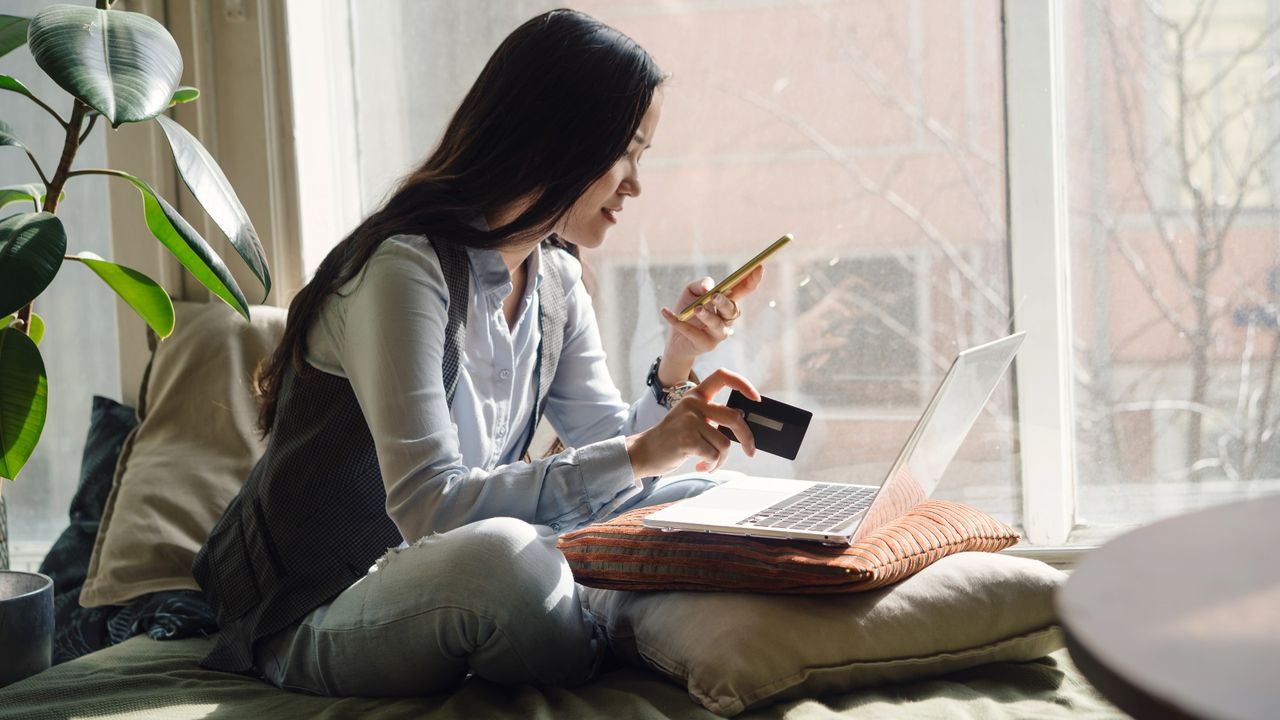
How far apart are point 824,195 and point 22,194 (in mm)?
1177

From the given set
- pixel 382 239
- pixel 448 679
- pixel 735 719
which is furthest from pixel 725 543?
pixel 382 239

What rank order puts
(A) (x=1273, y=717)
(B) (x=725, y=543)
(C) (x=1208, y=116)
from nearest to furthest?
1. (A) (x=1273, y=717)
2. (B) (x=725, y=543)
3. (C) (x=1208, y=116)

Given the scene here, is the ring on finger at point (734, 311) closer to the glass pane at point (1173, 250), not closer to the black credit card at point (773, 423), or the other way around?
the black credit card at point (773, 423)

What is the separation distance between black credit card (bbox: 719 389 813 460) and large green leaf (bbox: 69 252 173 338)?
0.73 metres

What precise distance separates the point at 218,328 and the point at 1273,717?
1592mm

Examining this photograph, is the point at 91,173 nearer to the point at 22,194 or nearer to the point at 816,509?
the point at 22,194

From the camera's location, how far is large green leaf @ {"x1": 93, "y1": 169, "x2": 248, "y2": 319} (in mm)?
1293

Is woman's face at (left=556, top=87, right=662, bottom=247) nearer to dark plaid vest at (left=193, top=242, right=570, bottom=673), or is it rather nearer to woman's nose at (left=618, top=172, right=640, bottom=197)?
woman's nose at (left=618, top=172, right=640, bottom=197)

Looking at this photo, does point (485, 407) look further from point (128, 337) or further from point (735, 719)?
point (128, 337)

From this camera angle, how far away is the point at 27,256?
1171 mm

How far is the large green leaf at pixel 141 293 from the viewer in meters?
1.39

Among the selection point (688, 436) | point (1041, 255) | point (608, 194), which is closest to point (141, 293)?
point (608, 194)

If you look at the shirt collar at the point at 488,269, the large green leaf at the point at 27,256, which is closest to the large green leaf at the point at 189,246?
the large green leaf at the point at 27,256

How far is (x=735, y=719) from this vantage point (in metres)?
1.08
